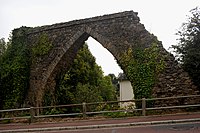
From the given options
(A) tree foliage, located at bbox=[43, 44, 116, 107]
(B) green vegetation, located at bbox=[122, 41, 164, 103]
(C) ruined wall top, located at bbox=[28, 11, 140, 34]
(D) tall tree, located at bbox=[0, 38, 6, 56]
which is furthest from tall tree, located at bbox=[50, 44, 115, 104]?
(B) green vegetation, located at bbox=[122, 41, 164, 103]

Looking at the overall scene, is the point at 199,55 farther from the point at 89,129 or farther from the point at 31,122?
the point at 31,122

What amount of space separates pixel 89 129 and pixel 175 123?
3.11 metres

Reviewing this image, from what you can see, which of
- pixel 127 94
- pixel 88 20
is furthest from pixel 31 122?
pixel 127 94

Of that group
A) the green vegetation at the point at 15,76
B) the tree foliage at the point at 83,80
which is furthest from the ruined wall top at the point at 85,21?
the tree foliage at the point at 83,80

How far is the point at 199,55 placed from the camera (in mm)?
16750

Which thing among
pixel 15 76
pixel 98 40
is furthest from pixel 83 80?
pixel 98 40

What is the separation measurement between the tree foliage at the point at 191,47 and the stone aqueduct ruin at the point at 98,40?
83 cm

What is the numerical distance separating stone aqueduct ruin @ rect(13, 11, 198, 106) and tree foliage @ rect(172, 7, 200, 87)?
833 millimetres

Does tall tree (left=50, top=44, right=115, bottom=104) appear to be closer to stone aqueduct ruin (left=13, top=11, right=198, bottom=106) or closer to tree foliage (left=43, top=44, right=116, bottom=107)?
tree foliage (left=43, top=44, right=116, bottom=107)

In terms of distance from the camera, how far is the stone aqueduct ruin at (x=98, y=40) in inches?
679

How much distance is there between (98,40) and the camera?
64.4 ft

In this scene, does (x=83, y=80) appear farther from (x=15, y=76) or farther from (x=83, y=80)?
(x=15, y=76)

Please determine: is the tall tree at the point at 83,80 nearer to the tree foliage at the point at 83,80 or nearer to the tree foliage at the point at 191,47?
the tree foliage at the point at 83,80

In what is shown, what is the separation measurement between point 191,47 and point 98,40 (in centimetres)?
551
